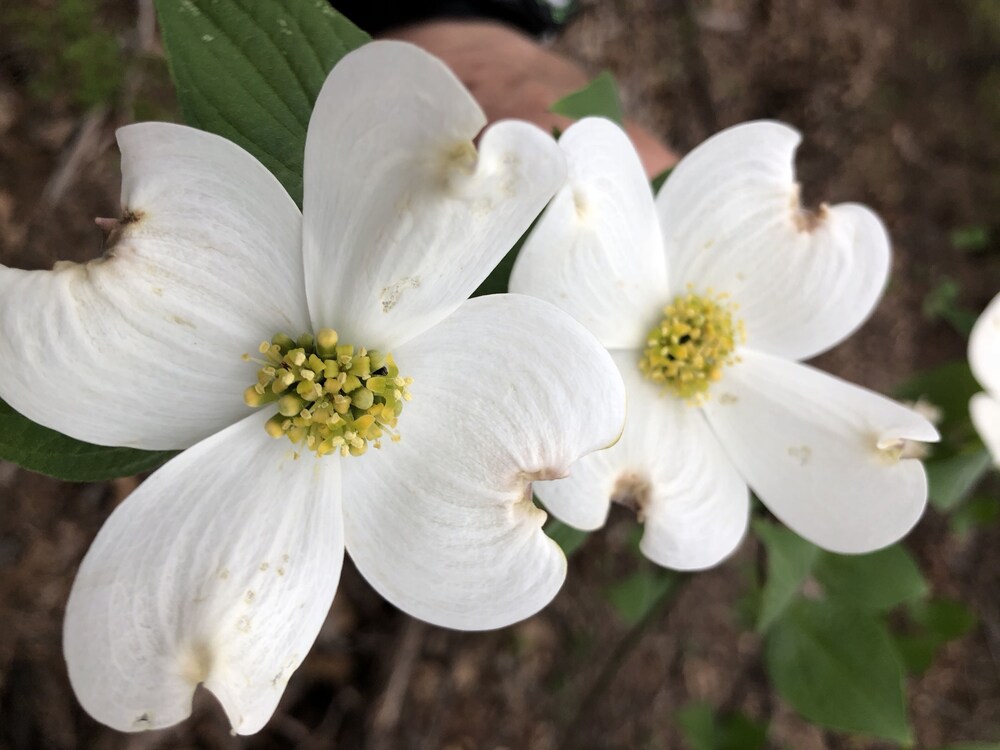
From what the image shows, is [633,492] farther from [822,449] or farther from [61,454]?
[61,454]

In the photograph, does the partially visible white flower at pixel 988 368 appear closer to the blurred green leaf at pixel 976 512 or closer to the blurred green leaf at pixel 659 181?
the blurred green leaf at pixel 659 181

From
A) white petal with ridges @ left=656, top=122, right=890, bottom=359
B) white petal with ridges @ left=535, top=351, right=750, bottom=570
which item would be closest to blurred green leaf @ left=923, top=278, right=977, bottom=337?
white petal with ridges @ left=656, top=122, right=890, bottom=359

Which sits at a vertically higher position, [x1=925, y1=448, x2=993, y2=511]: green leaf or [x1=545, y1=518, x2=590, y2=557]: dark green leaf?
[x1=545, y1=518, x2=590, y2=557]: dark green leaf

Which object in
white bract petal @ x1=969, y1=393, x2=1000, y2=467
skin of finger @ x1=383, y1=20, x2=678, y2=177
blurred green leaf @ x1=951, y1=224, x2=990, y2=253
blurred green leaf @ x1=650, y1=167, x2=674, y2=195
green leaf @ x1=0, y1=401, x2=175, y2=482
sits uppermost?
green leaf @ x1=0, y1=401, x2=175, y2=482

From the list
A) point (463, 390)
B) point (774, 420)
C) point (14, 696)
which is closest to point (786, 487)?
point (774, 420)

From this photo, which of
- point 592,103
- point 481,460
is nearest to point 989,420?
point 592,103

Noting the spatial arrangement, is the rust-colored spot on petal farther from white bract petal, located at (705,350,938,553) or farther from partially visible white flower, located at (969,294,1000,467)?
partially visible white flower, located at (969,294,1000,467)

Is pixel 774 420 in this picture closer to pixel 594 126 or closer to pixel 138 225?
pixel 594 126
